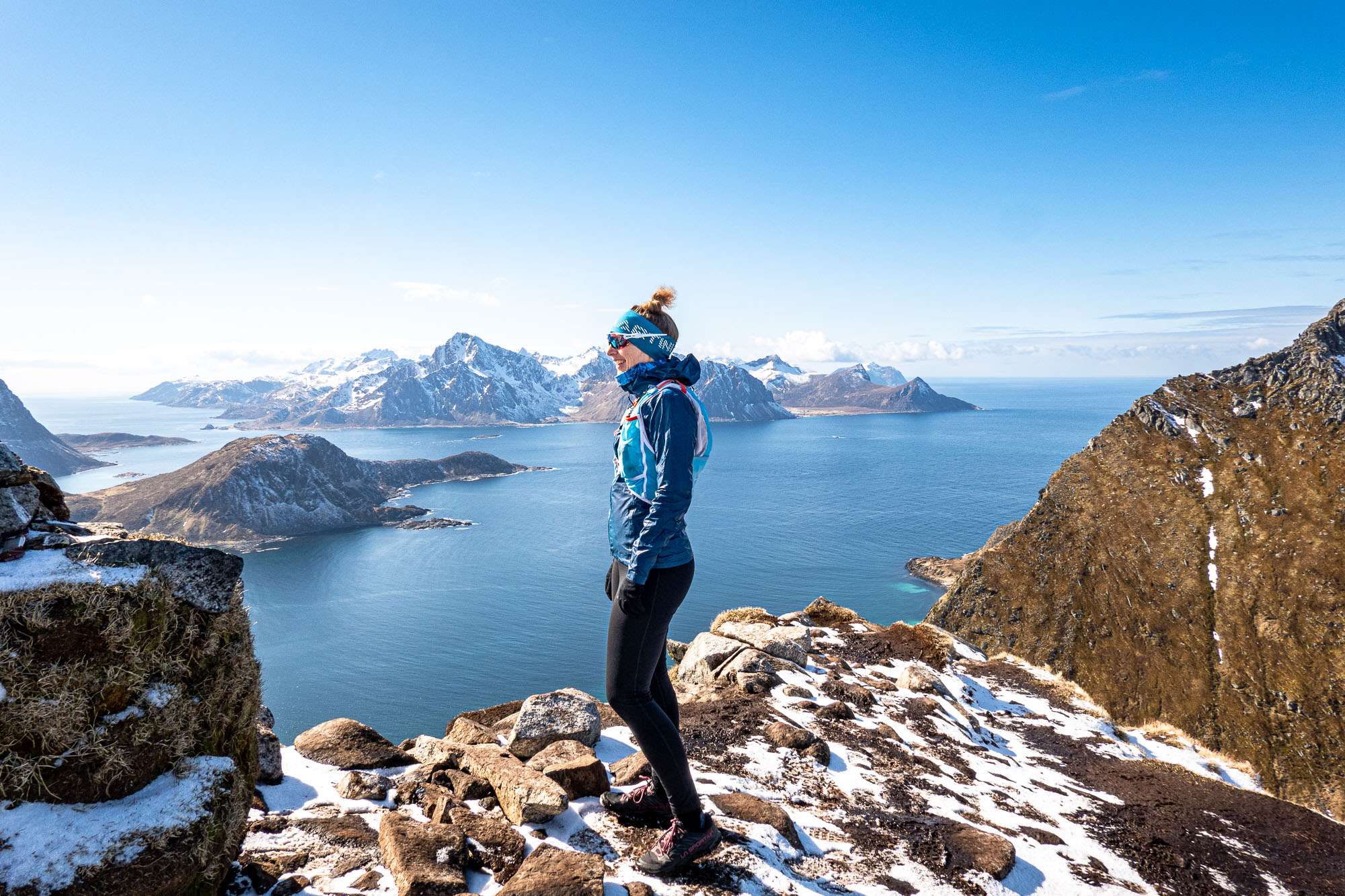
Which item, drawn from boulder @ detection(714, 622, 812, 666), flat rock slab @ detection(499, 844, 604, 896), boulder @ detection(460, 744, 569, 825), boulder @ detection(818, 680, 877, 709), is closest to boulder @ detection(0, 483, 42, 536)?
flat rock slab @ detection(499, 844, 604, 896)

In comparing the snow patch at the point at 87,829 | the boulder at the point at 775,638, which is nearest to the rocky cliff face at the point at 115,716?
the snow patch at the point at 87,829

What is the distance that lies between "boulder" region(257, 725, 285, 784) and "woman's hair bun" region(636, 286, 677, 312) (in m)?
5.86

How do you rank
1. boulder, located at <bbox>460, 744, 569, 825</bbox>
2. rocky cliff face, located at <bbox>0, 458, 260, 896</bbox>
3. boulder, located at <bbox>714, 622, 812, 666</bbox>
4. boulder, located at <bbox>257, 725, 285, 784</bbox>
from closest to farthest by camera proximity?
rocky cliff face, located at <bbox>0, 458, 260, 896</bbox> → boulder, located at <bbox>460, 744, 569, 825</bbox> → boulder, located at <bbox>257, 725, 285, 784</bbox> → boulder, located at <bbox>714, 622, 812, 666</bbox>

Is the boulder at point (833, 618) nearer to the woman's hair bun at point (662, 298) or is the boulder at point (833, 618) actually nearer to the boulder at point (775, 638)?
the boulder at point (775, 638)

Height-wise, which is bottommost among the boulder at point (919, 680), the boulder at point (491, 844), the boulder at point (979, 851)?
the boulder at point (919, 680)

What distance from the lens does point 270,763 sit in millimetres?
6551

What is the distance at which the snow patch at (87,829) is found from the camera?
11.8ft

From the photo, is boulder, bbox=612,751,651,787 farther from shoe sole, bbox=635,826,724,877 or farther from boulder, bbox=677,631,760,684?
boulder, bbox=677,631,760,684

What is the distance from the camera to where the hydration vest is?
5172 millimetres

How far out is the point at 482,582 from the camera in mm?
100688

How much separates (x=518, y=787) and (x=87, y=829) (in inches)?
133

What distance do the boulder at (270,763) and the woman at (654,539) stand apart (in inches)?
162

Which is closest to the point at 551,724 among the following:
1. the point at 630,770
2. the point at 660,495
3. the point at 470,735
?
the point at 470,735

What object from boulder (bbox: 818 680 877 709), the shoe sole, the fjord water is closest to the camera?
the shoe sole
